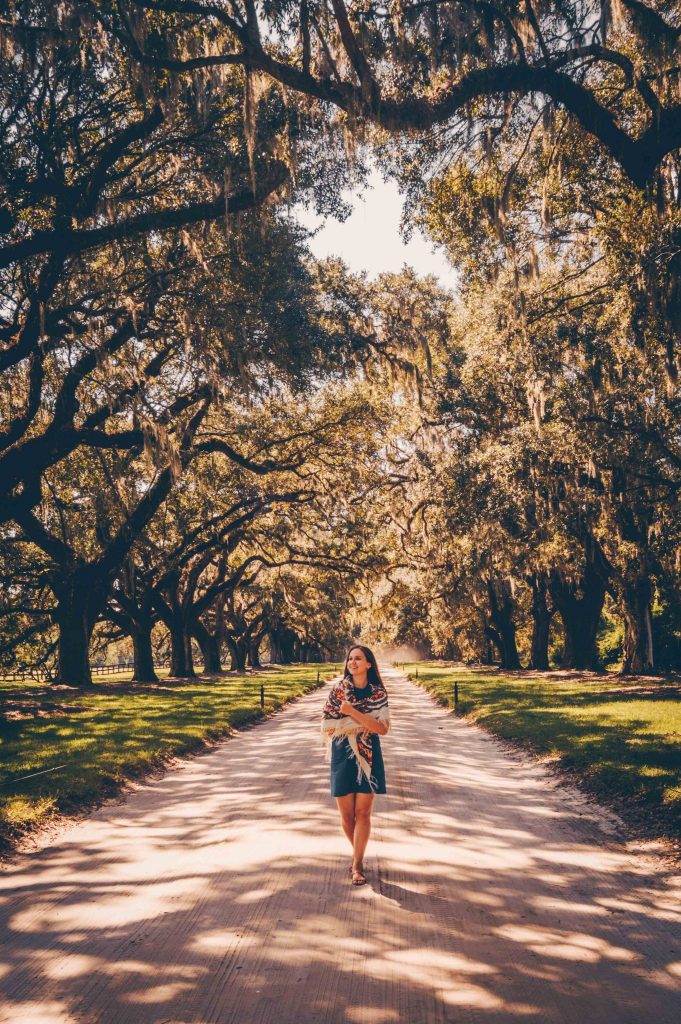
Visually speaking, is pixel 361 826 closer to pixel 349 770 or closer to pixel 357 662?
pixel 349 770

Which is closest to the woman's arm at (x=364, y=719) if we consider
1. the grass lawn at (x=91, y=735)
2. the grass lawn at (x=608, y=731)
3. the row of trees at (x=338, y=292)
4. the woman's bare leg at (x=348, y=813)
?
the woman's bare leg at (x=348, y=813)

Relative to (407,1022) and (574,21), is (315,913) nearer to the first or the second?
(407,1022)

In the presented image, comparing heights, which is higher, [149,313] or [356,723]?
Result: [149,313]

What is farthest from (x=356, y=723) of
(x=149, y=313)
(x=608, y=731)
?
(x=149, y=313)

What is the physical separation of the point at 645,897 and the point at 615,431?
14523 millimetres

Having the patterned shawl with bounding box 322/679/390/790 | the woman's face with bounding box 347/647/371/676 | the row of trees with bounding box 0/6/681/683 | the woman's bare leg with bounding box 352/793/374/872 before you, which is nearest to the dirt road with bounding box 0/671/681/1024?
the woman's bare leg with bounding box 352/793/374/872

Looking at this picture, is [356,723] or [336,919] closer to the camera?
[336,919]

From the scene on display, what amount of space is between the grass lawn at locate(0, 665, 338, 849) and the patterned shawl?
127 inches

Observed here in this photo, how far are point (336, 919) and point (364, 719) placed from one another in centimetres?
143

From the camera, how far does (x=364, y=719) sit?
5.82 m

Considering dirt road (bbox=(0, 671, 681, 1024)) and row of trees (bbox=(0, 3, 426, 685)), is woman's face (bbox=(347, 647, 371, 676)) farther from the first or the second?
row of trees (bbox=(0, 3, 426, 685))

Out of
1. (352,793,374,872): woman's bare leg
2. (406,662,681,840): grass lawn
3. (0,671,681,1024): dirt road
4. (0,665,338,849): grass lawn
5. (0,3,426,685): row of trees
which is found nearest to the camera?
(0,671,681,1024): dirt road

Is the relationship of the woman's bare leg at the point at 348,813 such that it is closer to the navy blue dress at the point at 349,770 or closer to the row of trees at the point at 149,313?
the navy blue dress at the point at 349,770

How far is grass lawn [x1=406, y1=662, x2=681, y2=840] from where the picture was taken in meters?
8.14
